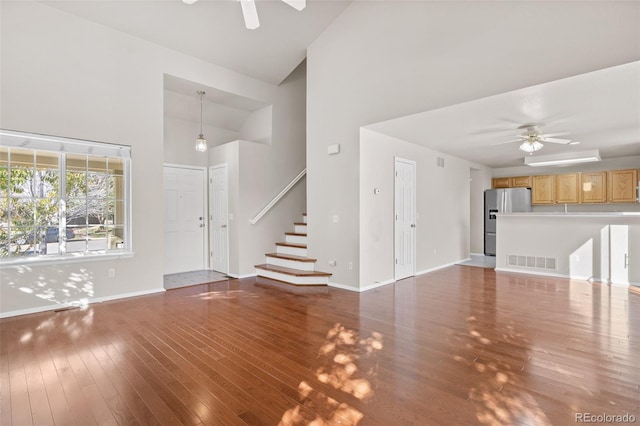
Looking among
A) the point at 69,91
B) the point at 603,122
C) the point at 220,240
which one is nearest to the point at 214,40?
the point at 69,91

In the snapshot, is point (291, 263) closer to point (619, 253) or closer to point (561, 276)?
point (561, 276)

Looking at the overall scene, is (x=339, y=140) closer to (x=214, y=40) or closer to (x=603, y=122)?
(x=214, y=40)

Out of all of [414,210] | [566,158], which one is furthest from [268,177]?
[566,158]

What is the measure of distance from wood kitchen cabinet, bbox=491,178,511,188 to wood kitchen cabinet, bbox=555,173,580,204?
107 cm

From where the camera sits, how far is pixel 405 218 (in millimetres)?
5926

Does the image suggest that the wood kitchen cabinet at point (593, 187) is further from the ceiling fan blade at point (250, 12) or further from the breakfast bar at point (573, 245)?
the ceiling fan blade at point (250, 12)

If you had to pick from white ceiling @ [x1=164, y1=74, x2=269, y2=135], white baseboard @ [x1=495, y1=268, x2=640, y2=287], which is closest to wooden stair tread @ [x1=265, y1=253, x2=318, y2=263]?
white ceiling @ [x1=164, y1=74, x2=269, y2=135]

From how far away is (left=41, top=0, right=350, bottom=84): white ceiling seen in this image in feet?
14.4

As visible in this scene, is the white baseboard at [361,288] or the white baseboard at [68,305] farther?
the white baseboard at [361,288]

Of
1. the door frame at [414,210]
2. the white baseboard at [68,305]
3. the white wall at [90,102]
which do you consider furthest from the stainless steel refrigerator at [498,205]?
the white baseboard at [68,305]

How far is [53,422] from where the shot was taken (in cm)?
191

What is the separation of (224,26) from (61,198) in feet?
11.5

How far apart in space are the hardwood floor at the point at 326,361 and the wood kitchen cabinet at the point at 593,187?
3759 millimetres

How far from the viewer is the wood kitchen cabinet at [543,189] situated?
8.01 meters
